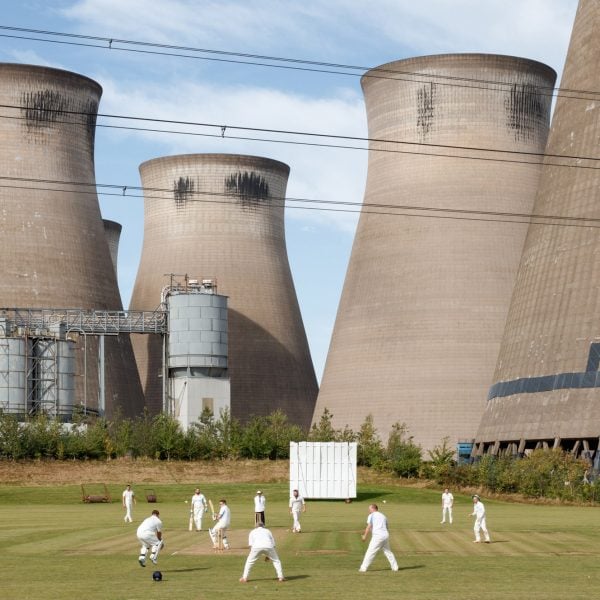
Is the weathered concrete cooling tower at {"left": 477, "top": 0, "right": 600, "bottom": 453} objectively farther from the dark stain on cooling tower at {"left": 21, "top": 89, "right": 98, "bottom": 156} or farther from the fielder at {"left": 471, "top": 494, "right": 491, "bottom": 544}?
the dark stain on cooling tower at {"left": 21, "top": 89, "right": 98, "bottom": 156}

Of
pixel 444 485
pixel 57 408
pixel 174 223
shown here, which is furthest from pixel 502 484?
pixel 174 223

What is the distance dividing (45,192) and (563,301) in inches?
1038

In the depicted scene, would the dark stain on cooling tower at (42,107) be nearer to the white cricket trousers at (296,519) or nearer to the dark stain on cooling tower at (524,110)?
the dark stain on cooling tower at (524,110)

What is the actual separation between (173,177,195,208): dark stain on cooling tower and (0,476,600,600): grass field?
32.5m

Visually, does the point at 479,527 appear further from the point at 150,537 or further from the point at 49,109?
the point at 49,109

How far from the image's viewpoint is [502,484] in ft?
151

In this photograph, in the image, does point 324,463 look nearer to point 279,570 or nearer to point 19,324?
point 19,324

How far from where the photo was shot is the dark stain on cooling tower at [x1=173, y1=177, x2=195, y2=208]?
72062mm

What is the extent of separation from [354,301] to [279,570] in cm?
4073

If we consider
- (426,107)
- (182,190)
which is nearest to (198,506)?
(426,107)

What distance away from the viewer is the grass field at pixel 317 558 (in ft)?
60.2

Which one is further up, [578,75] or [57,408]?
[578,75]

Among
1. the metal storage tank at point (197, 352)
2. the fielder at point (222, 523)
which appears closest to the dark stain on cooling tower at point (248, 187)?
the metal storage tank at point (197, 352)

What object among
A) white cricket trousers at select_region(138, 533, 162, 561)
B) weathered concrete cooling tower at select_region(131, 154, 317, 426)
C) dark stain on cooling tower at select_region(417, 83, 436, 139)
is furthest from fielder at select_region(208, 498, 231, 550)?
weathered concrete cooling tower at select_region(131, 154, 317, 426)
